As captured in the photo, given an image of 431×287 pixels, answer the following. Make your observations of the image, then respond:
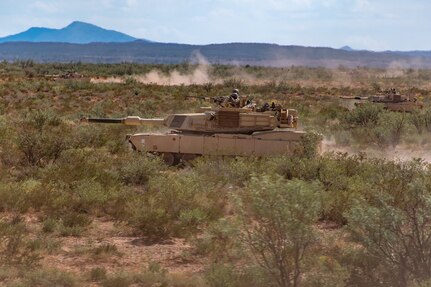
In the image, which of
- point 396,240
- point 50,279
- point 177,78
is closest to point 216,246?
point 50,279

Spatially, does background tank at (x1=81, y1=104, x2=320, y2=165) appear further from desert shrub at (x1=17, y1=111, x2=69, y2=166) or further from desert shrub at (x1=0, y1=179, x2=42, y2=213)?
desert shrub at (x1=0, y1=179, x2=42, y2=213)

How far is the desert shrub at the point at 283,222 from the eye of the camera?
6742mm

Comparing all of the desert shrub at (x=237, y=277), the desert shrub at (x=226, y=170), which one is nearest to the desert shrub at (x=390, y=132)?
the desert shrub at (x=226, y=170)

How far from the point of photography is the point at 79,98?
38.2 meters

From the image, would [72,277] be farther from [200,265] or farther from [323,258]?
[323,258]

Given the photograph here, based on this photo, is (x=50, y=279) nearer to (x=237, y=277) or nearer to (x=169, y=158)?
(x=237, y=277)

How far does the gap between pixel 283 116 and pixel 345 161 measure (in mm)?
2825

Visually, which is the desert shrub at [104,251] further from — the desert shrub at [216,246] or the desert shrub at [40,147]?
the desert shrub at [40,147]

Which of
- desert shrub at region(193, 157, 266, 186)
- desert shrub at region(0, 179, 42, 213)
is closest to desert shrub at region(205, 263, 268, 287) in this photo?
desert shrub at region(0, 179, 42, 213)

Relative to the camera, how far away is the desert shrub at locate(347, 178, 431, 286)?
7062 millimetres

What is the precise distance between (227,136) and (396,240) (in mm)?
10055

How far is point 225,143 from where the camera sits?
17.0 meters

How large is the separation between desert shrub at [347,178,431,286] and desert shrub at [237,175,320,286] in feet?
2.58

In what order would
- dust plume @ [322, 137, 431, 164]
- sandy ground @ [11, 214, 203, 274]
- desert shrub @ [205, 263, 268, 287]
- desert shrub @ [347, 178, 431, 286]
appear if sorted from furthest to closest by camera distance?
dust plume @ [322, 137, 431, 164] < sandy ground @ [11, 214, 203, 274] < desert shrub @ [347, 178, 431, 286] < desert shrub @ [205, 263, 268, 287]
